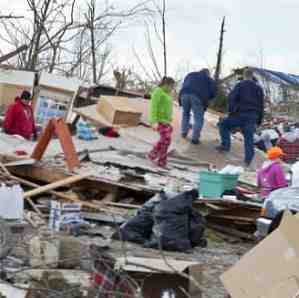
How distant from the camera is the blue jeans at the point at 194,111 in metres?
14.6

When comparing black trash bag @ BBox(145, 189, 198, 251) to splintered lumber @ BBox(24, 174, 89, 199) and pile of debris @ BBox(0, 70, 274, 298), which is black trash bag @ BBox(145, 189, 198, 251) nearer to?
pile of debris @ BBox(0, 70, 274, 298)

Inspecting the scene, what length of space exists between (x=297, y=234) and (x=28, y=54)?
73.3ft

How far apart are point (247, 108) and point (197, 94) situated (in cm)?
102

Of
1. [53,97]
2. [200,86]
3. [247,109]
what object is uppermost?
[200,86]

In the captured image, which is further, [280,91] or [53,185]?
[280,91]

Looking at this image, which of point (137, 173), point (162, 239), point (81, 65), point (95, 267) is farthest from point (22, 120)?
point (81, 65)

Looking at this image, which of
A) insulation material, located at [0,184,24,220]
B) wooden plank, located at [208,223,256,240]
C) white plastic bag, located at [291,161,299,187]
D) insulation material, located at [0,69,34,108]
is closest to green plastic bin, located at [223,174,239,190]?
white plastic bag, located at [291,161,299,187]

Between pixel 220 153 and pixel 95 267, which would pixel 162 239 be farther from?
pixel 220 153

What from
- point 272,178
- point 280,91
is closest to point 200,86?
point 272,178

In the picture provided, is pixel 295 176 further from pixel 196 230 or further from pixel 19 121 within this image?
pixel 19 121

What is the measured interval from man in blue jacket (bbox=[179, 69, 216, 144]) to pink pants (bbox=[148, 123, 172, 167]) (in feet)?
6.56

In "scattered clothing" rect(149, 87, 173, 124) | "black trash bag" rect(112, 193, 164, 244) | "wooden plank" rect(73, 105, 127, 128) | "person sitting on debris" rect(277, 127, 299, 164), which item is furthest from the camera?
"person sitting on debris" rect(277, 127, 299, 164)

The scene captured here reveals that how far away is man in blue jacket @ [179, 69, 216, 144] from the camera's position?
48.2ft

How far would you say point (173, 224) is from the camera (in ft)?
26.7
